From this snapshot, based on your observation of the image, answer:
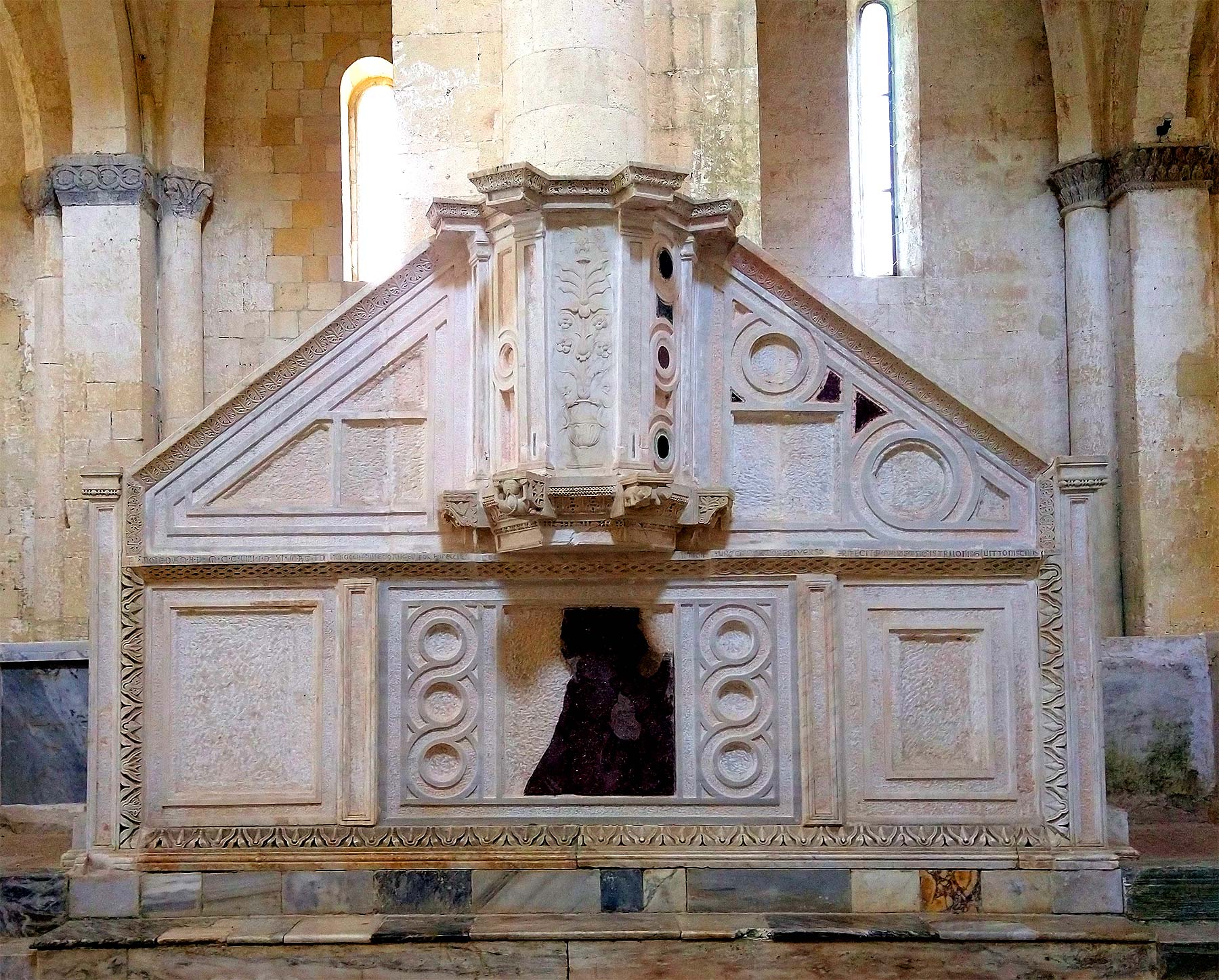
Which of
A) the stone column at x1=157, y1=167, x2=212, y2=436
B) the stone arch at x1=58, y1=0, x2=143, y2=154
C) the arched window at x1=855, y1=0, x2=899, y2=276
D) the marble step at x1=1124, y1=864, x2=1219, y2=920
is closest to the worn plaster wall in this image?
the stone column at x1=157, y1=167, x2=212, y2=436

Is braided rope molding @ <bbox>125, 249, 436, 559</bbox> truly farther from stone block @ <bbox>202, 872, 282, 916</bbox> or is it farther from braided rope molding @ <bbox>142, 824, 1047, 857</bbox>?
stone block @ <bbox>202, 872, 282, 916</bbox>

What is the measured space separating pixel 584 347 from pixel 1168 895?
3132mm

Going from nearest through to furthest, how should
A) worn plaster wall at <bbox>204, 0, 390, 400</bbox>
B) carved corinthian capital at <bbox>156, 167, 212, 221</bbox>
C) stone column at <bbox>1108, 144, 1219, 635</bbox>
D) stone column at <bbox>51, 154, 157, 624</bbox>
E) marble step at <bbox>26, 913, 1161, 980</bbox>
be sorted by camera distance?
marble step at <bbox>26, 913, 1161, 980</bbox>, stone column at <bbox>1108, 144, 1219, 635</bbox>, stone column at <bbox>51, 154, 157, 624</bbox>, carved corinthian capital at <bbox>156, 167, 212, 221</bbox>, worn plaster wall at <bbox>204, 0, 390, 400</bbox>

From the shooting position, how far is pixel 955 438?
17.5 feet

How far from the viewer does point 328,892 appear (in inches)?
201

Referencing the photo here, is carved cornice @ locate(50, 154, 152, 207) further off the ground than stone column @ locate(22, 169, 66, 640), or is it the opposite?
carved cornice @ locate(50, 154, 152, 207)

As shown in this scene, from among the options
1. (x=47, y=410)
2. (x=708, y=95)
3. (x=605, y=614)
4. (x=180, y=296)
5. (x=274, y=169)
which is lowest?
(x=605, y=614)

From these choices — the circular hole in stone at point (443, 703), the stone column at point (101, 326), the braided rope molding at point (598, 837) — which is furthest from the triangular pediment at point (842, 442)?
the stone column at point (101, 326)

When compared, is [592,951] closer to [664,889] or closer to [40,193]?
[664,889]

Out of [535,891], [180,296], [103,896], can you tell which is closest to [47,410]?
[180,296]

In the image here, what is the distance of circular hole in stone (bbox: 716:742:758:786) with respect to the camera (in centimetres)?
522

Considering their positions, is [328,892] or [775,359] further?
[775,359]

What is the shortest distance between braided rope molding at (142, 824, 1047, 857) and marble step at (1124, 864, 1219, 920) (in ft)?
1.27

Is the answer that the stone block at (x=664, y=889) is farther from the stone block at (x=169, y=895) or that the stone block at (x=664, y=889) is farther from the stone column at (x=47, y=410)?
the stone column at (x=47, y=410)
